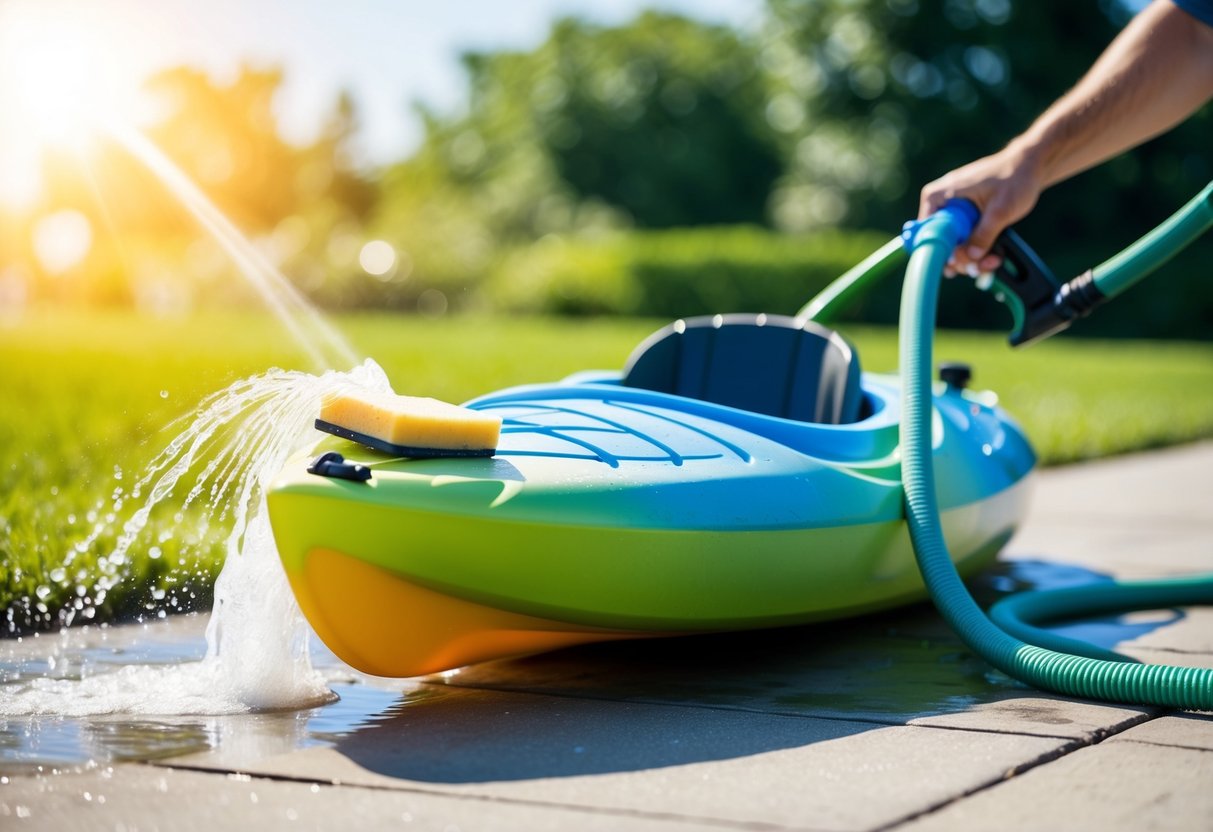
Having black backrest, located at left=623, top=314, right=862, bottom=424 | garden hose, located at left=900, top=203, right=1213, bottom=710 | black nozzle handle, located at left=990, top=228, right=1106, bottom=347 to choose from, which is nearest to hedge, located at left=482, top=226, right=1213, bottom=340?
black nozzle handle, located at left=990, top=228, right=1106, bottom=347

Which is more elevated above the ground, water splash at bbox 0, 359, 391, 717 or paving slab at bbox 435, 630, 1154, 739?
water splash at bbox 0, 359, 391, 717

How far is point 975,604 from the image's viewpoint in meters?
3.21

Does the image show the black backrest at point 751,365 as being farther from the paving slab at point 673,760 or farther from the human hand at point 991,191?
the paving slab at point 673,760

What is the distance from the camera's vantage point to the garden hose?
9.30 ft

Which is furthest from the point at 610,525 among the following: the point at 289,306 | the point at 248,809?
the point at 289,306

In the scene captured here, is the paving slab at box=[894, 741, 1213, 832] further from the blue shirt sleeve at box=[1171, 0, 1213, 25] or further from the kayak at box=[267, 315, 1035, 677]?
the blue shirt sleeve at box=[1171, 0, 1213, 25]

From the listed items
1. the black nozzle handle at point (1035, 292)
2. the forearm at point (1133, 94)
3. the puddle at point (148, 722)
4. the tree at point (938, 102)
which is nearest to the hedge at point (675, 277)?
the tree at point (938, 102)

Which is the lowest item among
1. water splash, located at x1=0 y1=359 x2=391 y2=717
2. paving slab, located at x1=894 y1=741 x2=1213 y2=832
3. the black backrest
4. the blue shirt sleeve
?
paving slab, located at x1=894 y1=741 x2=1213 y2=832

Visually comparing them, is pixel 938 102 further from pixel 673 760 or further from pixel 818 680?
pixel 673 760

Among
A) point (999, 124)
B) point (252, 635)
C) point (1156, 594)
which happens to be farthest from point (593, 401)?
point (999, 124)

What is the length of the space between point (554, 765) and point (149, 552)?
74.0 inches

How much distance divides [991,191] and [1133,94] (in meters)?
0.37

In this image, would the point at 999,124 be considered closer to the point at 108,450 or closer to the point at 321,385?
the point at 108,450

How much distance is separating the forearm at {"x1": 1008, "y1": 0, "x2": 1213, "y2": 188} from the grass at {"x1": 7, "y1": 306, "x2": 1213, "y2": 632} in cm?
189
